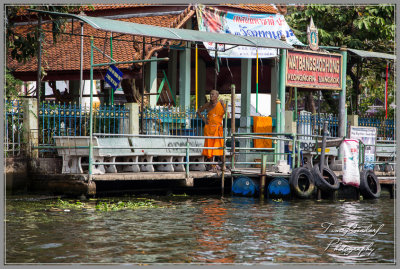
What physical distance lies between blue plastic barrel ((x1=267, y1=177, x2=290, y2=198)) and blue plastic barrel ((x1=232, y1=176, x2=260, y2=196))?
0.39 metres

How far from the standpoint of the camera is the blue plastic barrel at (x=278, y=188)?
17594 millimetres

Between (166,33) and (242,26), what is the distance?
5935mm

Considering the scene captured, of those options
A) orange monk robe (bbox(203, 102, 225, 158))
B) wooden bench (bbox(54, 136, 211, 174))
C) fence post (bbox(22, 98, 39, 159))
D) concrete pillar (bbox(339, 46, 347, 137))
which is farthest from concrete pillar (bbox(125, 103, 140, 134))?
concrete pillar (bbox(339, 46, 347, 137))

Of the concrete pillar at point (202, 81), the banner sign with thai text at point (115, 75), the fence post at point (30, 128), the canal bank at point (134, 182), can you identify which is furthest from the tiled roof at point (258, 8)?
the fence post at point (30, 128)

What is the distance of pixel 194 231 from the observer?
474 inches

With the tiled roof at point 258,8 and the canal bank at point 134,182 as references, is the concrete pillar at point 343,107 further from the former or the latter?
the tiled roof at point 258,8

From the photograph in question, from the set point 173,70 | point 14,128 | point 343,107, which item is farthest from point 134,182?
point 173,70

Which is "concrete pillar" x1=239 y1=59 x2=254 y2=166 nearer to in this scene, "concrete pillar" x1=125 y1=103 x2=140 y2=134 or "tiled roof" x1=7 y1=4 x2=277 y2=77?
"tiled roof" x1=7 y1=4 x2=277 y2=77

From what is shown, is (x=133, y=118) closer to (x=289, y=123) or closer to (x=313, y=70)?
(x=289, y=123)

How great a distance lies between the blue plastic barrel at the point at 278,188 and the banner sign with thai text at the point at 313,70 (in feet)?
13.0

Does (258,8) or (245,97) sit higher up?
(258,8)

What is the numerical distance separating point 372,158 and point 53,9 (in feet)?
33.8

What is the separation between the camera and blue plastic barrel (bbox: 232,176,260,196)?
709 inches

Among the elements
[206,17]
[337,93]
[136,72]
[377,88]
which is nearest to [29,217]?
[136,72]
